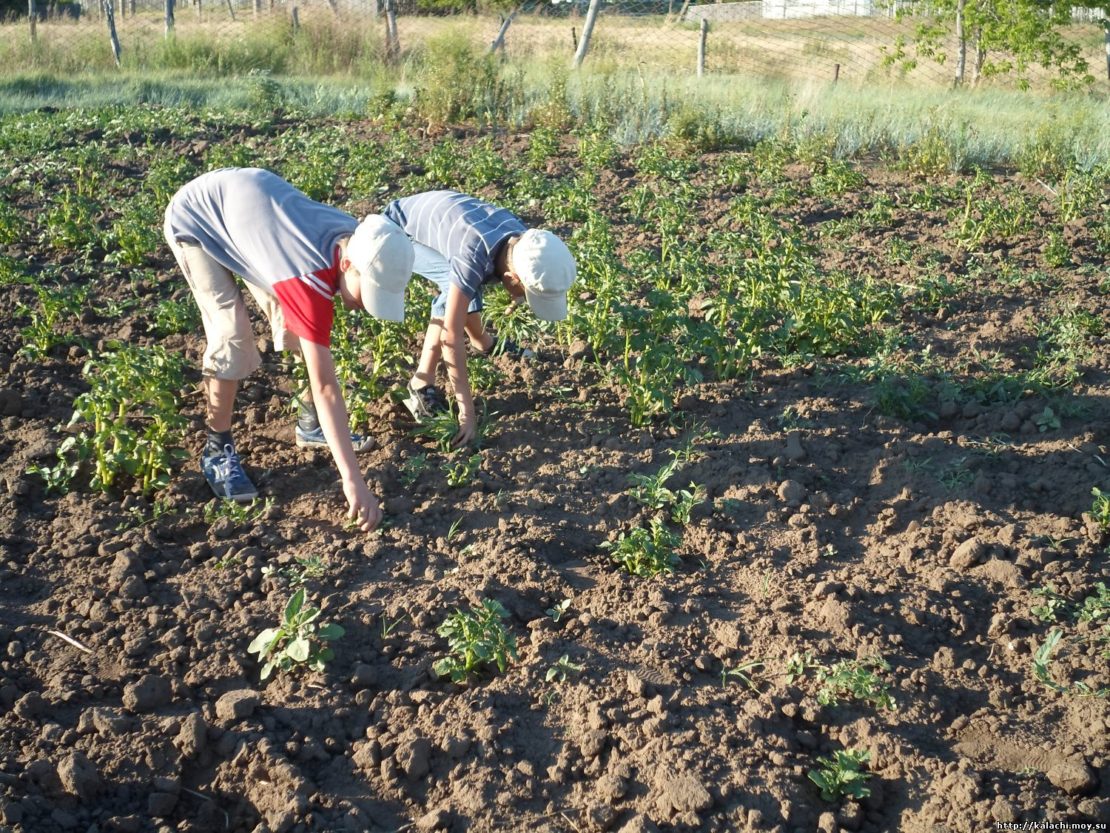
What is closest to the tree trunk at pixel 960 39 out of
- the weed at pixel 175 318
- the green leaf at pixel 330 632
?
the weed at pixel 175 318

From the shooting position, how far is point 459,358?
4.27 metres

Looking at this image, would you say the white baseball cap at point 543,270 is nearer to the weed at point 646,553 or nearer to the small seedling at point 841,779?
the weed at point 646,553

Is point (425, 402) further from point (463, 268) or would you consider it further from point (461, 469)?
point (463, 268)

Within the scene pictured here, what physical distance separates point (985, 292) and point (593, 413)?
2.74m

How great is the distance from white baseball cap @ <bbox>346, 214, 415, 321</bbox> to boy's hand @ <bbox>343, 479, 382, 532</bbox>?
0.60m

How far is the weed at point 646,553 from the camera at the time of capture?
148 inches

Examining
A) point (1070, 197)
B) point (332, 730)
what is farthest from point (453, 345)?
point (1070, 197)

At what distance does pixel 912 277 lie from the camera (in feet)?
20.8

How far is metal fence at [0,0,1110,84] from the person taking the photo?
16516 millimetres

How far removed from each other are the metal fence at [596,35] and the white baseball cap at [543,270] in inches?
356

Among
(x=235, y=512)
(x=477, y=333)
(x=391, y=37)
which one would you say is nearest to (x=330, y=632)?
(x=235, y=512)

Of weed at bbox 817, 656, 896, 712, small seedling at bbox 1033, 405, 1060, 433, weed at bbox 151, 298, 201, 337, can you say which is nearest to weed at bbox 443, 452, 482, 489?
weed at bbox 817, 656, 896, 712

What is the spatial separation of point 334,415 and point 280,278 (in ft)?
1.69

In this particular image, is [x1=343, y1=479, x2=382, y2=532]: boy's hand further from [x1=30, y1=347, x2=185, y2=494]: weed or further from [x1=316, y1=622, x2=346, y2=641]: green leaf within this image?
[x1=30, y1=347, x2=185, y2=494]: weed
